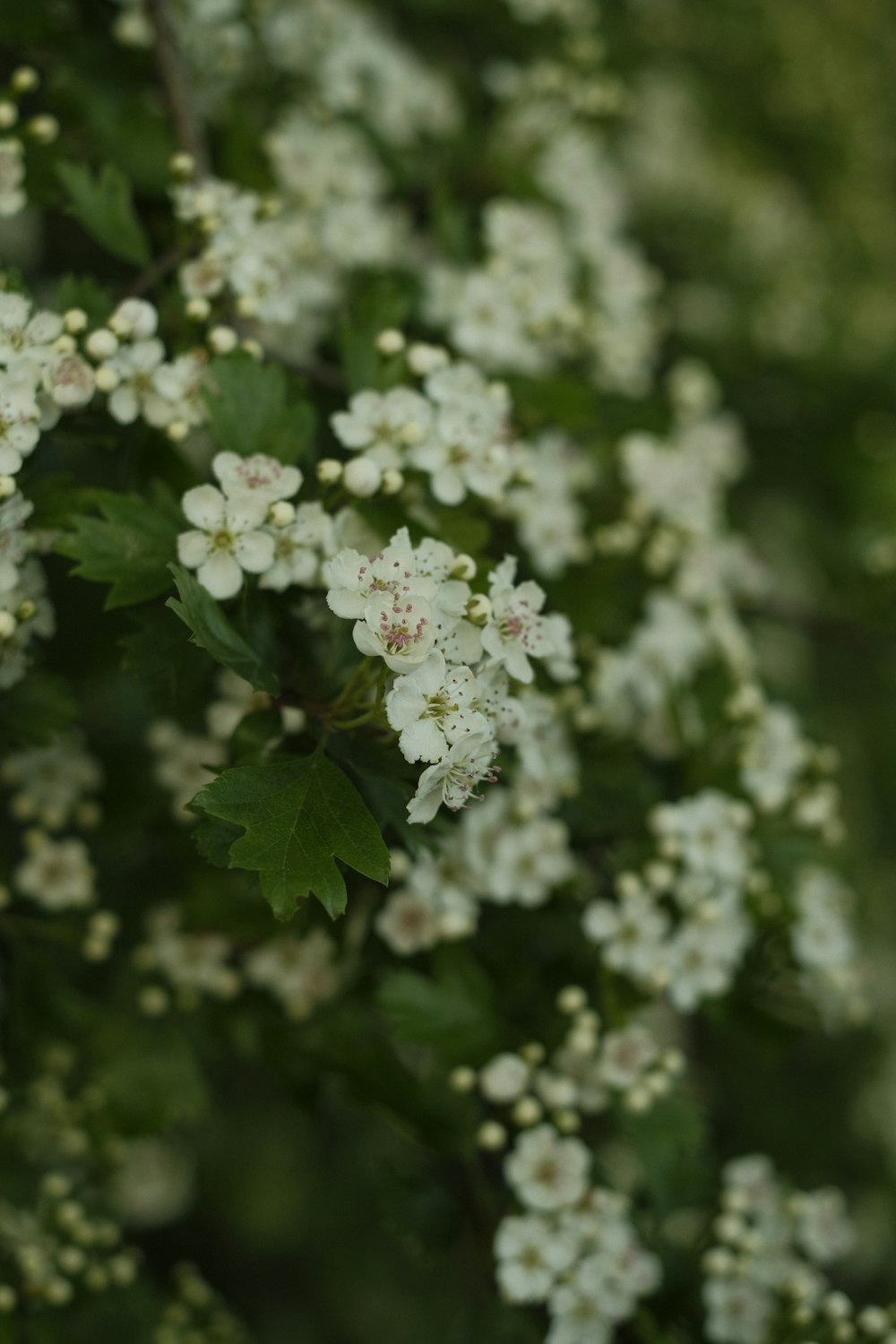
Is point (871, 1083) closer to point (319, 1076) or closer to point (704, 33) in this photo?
point (319, 1076)

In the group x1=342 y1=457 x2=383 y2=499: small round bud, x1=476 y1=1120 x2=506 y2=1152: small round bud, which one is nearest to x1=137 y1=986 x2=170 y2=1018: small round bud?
x1=476 y1=1120 x2=506 y2=1152: small round bud

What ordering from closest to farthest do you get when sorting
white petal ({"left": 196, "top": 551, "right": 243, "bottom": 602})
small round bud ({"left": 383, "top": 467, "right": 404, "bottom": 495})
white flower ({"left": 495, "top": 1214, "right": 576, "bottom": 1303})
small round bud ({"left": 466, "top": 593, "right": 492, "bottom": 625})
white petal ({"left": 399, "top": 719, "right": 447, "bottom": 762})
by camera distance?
white petal ({"left": 399, "top": 719, "right": 447, "bottom": 762}) → small round bud ({"left": 466, "top": 593, "right": 492, "bottom": 625}) → white petal ({"left": 196, "top": 551, "right": 243, "bottom": 602}) → small round bud ({"left": 383, "top": 467, "right": 404, "bottom": 495}) → white flower ({"left": 495, "top": 1214, "right": 576, "bottom": 1303})

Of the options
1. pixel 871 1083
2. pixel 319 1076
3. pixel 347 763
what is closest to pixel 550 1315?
pixel 319 1076

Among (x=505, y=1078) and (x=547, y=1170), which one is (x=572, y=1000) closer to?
(x=505, y=1078)

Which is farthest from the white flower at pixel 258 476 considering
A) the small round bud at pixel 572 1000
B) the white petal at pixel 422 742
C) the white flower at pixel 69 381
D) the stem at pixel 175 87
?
the small round bud at pixel 572 1000

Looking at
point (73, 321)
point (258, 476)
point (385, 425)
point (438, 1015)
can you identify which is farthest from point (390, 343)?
point (438, 1015)

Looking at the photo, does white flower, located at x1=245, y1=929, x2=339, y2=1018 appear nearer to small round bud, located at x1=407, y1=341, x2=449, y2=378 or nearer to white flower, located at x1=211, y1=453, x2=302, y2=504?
white flower, located at x1=211, y1=453, x2=302, y2=504
